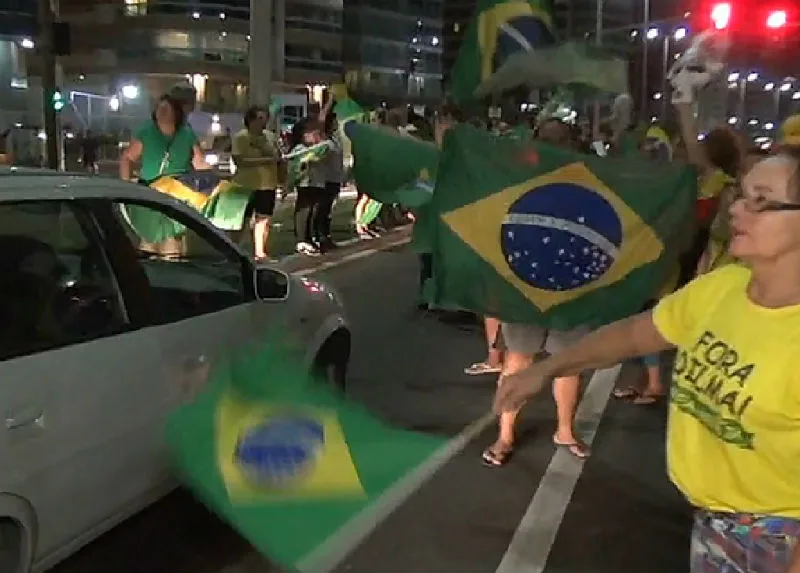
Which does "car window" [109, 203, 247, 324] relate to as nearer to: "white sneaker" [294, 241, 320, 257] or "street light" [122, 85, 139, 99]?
"white sneaker" [294, 241, 320, 257]

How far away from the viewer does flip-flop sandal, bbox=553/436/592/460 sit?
6.42 m

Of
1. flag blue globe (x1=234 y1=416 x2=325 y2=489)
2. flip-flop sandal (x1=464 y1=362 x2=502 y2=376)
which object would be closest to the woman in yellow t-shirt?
flag blue globe (x1=234 y1=416 x2=325 y2=489)

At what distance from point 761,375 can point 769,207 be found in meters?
0.36

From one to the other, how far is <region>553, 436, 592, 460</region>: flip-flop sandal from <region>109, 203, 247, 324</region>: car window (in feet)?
7.65

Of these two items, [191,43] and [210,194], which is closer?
[210,194]

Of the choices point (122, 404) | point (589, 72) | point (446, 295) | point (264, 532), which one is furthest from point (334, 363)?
point (589, 72)

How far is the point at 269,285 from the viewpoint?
204 inches

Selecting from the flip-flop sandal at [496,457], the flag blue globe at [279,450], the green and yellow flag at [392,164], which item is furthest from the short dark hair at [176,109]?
the flag blue globe at [279,450]

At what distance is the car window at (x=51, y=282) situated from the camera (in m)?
3.74

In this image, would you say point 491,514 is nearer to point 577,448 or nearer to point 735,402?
point 577,448

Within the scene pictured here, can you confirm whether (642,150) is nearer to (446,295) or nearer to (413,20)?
(446,295)

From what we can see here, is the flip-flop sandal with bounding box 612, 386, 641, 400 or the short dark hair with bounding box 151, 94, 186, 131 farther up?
the short dark hair with bounding box 151, 94, 186, 131

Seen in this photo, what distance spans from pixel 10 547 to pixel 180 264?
1942 mm

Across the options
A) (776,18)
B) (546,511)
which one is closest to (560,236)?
(546,511)
